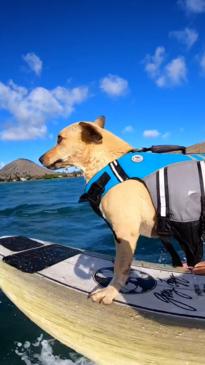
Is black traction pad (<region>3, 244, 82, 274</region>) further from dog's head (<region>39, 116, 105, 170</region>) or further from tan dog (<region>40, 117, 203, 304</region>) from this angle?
dog's head (<region>39, 116, 105, 170</region>)

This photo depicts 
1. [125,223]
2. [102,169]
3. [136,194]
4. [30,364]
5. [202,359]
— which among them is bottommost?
[30,364]

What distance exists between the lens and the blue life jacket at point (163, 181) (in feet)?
11.3

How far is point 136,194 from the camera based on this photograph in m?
3.67

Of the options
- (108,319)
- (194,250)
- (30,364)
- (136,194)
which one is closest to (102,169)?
(136,194)

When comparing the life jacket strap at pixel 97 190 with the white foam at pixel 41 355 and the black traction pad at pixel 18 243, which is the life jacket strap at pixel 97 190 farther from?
the black traction pad at pixel 18 243

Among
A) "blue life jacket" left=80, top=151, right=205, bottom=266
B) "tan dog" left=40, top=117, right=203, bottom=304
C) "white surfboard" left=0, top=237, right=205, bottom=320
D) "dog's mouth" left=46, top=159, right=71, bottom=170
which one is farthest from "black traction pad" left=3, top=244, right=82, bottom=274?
"blue life jacket" left=80, top=151, right=205, bottom=266

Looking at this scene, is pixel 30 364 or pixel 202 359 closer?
pixel 202 359

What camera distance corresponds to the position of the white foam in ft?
15.4

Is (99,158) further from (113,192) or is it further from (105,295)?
(105,295)

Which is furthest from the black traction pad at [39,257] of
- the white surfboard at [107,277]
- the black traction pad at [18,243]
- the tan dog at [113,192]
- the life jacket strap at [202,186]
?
the life jacket strap at [202,186]

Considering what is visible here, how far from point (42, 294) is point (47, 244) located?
2.16 metres

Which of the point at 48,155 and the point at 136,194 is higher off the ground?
the point at 48,155

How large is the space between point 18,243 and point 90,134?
137 inches

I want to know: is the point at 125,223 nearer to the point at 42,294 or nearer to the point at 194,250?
the point at 194,250
